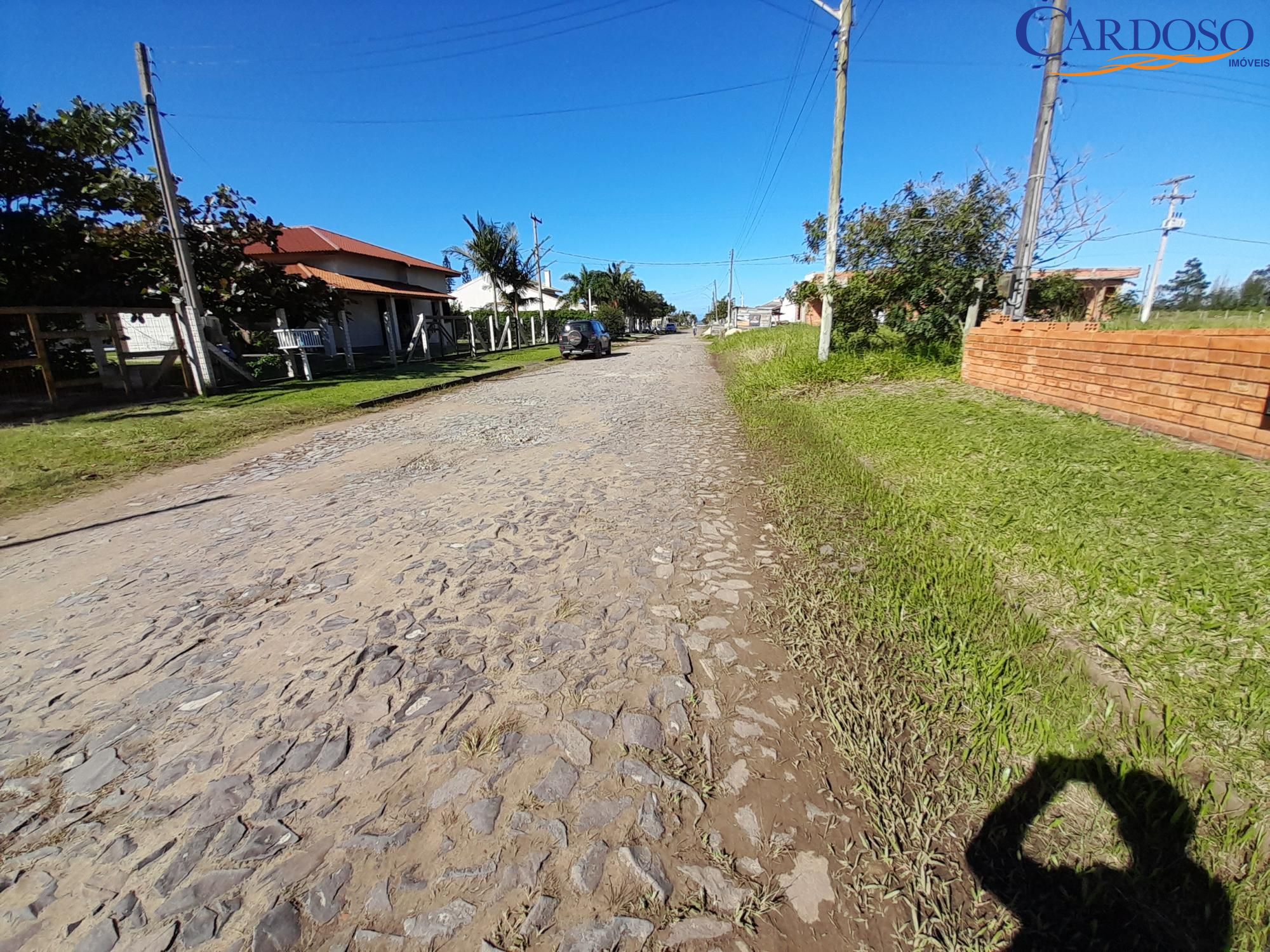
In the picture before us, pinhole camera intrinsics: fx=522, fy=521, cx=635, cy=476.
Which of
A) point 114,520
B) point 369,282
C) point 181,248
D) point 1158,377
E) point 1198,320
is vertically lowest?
point 114,520

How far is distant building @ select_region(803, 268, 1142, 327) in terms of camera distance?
10.9m

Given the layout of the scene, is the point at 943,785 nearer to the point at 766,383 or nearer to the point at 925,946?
the point at 925,946

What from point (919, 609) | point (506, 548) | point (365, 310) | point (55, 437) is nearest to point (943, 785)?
point (919, 609)

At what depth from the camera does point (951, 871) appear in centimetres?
161

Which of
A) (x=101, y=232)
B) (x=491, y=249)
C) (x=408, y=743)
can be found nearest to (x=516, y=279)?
(x=491, y=249)

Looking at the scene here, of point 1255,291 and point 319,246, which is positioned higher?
point 319,246

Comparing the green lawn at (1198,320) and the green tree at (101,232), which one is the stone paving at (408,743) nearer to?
the green lawn at (1198,320)

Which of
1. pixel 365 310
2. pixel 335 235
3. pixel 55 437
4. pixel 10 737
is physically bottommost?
pixel 10 737

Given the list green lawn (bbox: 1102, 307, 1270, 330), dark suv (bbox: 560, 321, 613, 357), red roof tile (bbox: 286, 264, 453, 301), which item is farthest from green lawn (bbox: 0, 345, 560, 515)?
green lawn (bbox: 1102, 307, 1270, 330)

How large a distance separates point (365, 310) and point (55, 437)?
63.6ft

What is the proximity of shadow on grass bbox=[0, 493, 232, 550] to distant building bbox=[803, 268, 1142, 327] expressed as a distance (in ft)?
41.5

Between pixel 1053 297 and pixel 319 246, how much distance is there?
2770 cm

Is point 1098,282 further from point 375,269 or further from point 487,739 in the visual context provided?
point 375,269

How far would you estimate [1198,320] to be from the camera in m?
6.28
